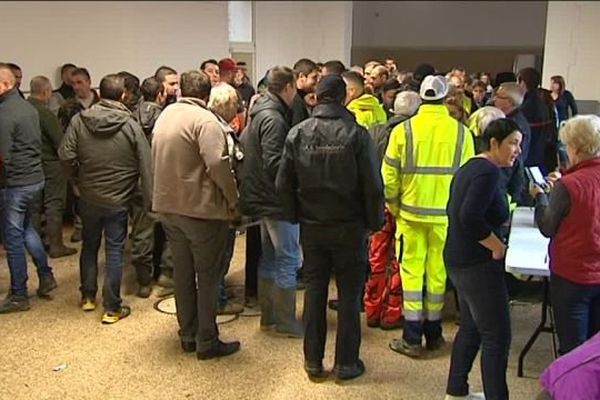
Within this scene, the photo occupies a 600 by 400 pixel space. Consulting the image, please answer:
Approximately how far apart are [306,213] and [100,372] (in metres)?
1.33

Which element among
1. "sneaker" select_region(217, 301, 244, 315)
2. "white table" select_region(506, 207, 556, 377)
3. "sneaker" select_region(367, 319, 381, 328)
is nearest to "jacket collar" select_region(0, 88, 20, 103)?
"sneaker" select_region(217, 301, 244, 315)

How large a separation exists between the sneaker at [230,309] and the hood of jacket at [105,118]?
1.25 meters

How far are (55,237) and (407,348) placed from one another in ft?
9.99

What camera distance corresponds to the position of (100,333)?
12.3 feet

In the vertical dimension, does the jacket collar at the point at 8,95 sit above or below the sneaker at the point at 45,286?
above

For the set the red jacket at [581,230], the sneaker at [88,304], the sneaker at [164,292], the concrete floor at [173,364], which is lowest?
the concrete floor at [173,364]

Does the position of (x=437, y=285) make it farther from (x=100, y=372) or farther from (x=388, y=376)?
(x=100, y=372)

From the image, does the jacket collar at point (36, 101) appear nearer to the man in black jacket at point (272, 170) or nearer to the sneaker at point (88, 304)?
the sneaker at point (88, 304)

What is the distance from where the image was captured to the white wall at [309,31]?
1034 cm

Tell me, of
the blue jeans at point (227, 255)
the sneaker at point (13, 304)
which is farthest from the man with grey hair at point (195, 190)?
the sneaker at point (13, 304)

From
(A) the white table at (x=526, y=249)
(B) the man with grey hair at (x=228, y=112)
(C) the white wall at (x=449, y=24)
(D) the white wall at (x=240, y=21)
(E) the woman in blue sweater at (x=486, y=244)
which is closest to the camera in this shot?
(E) the woman in blue sweater at (x=486, y=244)

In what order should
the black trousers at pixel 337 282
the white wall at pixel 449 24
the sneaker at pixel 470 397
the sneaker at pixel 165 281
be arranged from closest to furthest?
1. the sneaker at pixel 470 397
2. the black trousers at pixel 337 282
3. the sneaker at pixel 165 281
4. the white wall at pixel 449 24

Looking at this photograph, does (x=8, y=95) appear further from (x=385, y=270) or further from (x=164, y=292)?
(x=385, y=270)

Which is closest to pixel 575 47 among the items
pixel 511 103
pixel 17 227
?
pixel 511 103
